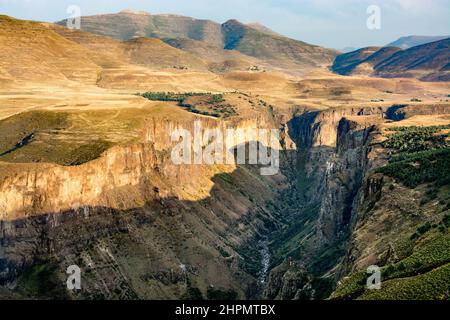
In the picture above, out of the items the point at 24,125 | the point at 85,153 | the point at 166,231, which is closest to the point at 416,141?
the point at 166,231

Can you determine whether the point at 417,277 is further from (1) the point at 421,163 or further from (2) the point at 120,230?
(2) the point at 120,230

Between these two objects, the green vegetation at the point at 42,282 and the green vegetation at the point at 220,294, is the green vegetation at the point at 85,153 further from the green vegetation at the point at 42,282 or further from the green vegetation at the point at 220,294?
the green vegetation at the point at 220,294

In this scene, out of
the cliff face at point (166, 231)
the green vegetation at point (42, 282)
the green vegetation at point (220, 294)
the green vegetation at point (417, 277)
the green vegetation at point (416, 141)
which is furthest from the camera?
the green vegetation at point (416, 141)

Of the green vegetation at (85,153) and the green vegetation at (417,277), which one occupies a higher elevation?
the green vegetation at (85,153)

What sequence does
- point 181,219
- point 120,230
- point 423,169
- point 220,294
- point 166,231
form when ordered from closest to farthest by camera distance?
point 423,169, point 120,230, point 220,294, point 166,231, point 181,219

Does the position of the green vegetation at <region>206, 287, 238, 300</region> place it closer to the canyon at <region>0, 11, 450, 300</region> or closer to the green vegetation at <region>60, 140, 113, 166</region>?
the canyon at <region>0, 11, 450, 300</region>

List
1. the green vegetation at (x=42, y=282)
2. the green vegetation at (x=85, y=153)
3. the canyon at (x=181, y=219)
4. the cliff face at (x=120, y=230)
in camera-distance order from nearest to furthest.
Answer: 1. the canyon at (x=181, y=219)
2. the green vegetation at (x=42, y=282)
3. the cliff face at (x=120, y=230)
4. the green vegetation at (x=85, y=153)

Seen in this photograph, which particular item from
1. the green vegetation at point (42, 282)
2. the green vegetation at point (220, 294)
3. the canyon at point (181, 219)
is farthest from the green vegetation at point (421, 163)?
the green vegetation at point (42, 282)

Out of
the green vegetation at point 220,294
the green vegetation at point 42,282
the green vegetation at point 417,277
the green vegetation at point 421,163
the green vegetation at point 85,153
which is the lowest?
the green vegetation at point 220,294

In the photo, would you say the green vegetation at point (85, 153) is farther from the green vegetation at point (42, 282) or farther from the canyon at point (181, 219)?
the green vegetation at point (42, 282)

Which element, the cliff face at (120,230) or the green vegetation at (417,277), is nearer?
the green vegetation at (417,277)

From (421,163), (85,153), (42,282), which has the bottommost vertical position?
(42,282)
